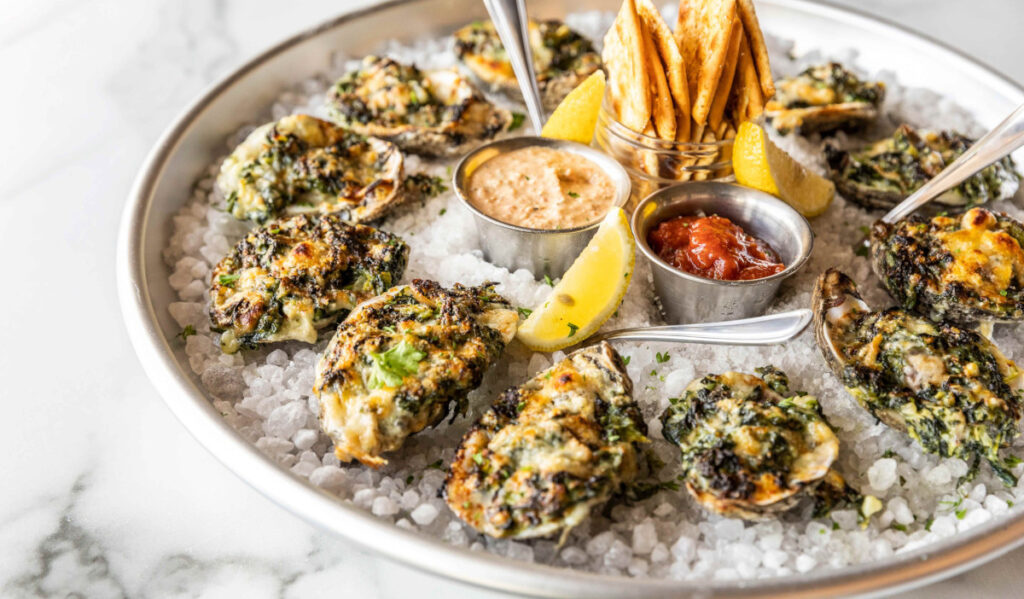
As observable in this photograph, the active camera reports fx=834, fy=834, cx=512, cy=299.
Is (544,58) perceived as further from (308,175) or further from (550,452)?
(550,452)

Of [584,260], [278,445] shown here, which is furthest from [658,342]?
[278,445]

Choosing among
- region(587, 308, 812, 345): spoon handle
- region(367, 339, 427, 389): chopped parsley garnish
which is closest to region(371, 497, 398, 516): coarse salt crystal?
region(367, 339, 427, 389): chopped parsley garnish

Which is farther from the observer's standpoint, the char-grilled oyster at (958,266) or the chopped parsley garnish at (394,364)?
the char-grilled oyster at (958,266)

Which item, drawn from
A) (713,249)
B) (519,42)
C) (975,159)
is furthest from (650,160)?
(975,159)

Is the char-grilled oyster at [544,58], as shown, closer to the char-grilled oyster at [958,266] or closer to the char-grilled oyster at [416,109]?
the char-grilled oyster at [416,109]

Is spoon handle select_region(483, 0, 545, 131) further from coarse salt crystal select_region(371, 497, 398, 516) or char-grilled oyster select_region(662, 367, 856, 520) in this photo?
coarse salt crystal select_region(371, 497, 398, 516)

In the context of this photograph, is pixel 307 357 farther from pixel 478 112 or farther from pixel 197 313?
pixel 478 112

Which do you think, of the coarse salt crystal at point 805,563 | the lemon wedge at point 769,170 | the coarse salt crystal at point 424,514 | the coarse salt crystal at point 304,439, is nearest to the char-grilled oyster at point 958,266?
the lemon wedge at point 769,170
